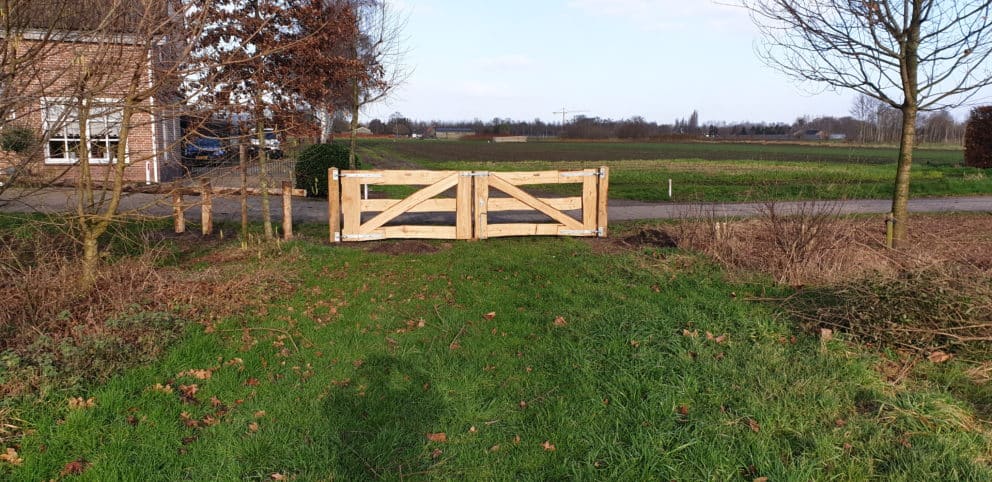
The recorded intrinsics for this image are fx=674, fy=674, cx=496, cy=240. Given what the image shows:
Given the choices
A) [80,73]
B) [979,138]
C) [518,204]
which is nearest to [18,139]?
[80,73]

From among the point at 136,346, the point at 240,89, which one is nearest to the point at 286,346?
the point at 136,346

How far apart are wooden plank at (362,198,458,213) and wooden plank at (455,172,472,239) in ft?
0.45

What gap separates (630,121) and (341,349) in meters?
137

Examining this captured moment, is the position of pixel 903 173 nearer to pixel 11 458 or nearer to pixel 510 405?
pixel 510 405

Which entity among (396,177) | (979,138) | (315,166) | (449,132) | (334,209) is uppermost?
(449,132)

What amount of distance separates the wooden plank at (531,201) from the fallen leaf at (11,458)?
Result: 8.55 meters

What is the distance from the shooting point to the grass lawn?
391 centimetres

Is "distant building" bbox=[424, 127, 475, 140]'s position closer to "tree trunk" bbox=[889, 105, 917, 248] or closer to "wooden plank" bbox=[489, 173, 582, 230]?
"wooden plank" bbox=[489, 173, 582, 230]

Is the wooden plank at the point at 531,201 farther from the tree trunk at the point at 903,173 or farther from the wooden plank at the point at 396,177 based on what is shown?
the tree trunk at the point at 903,173

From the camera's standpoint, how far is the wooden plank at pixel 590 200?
1217 cm

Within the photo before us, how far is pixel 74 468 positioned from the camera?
12.6ft

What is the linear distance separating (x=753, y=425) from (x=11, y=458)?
4461 mm

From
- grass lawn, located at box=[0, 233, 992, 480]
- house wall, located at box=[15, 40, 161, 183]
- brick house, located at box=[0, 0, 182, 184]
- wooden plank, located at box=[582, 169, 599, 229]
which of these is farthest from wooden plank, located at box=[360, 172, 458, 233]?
house wall, located at box=[15, 40, 161, 183]

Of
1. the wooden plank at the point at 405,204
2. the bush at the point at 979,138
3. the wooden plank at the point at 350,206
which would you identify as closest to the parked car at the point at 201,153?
the wooden plank at the point at 350,206
